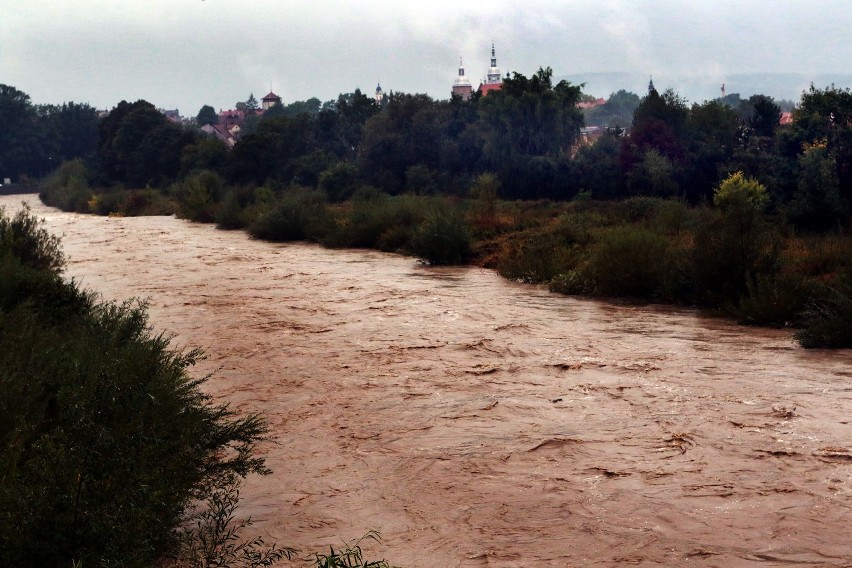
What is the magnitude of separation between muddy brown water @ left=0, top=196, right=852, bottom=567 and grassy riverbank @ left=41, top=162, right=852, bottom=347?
78 centimetres

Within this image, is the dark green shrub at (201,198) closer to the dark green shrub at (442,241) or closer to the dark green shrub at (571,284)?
the dark green shrub at (442,241)

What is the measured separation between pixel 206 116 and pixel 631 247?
427 feet

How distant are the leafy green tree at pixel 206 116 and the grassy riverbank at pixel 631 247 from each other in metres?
103

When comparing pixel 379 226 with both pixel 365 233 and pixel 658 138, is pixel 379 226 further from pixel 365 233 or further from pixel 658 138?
pixel 658 138

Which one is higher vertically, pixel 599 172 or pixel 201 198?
pixel 599 172

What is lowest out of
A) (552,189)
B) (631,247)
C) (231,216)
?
(231,216)

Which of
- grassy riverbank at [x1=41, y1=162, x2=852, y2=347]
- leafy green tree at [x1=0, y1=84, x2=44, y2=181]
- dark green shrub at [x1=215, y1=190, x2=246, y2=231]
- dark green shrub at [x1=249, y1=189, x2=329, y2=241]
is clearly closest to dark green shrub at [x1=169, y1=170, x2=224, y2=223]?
dark green shrub at [x1=215, y1=190, x2=246, y2=231]

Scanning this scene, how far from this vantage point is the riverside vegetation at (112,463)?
5730 millimetres

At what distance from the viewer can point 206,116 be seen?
144 meters

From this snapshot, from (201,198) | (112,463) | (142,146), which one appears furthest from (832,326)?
(142,146)

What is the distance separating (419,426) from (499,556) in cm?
352

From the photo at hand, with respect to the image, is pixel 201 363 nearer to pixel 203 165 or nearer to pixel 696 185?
pixel 696 185

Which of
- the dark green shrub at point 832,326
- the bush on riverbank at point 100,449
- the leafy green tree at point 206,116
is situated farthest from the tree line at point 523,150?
the leafy green tree at point 206,116

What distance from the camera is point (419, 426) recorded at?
422 inches
